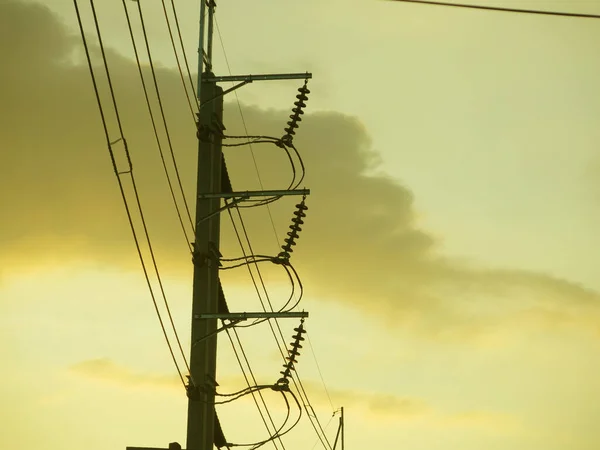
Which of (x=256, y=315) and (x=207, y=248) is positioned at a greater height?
(x=207, y=248)

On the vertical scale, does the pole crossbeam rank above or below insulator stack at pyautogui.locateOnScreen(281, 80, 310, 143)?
below

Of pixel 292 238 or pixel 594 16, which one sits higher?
pixel 292 238

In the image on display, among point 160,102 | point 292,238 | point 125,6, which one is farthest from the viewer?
point 292,238

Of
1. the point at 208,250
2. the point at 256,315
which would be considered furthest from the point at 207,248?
the point at 256,315

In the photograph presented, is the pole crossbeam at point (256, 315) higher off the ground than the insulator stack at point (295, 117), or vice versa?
the insulator stack at point (295, 117)

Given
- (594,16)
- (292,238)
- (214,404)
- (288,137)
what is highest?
(288,137)

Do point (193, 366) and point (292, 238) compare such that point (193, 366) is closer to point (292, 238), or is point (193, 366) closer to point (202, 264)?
point (202, 264)

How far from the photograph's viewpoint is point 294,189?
19.5 m

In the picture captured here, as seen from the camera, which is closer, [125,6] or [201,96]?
[125,6]

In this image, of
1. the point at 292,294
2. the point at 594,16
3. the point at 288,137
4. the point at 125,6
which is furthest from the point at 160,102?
the point at 594,16

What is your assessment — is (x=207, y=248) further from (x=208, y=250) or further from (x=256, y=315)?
(x=256, y=315)

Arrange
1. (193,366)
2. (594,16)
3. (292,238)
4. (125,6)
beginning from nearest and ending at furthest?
1. (594,16)
2. (125,6)
3. (193,366)
4. (292,238)

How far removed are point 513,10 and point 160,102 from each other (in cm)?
589

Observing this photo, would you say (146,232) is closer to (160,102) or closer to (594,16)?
(160,102)
